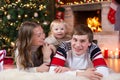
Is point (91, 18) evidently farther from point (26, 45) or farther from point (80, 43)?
point (80, 43)

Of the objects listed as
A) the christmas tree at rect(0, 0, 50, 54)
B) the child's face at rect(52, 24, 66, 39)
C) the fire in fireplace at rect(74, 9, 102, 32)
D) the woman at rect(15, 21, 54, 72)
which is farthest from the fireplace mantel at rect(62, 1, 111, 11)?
the woman at rect(15, 21, 54, 72)

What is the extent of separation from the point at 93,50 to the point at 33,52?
0.33m

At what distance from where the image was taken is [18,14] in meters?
4.39

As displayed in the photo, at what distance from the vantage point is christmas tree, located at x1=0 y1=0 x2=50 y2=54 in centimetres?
438

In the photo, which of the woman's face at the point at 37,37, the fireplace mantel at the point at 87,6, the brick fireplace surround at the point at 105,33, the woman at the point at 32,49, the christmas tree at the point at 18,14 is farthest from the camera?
the fireplace mantel at the point at 87,6

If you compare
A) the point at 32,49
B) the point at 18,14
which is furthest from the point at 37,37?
the point at 18,14

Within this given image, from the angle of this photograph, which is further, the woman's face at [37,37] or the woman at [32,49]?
the woman's face at [37,37]

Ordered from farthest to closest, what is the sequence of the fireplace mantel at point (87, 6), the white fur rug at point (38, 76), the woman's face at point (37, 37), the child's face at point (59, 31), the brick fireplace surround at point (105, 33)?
the fireplace mantel at point (87, 6) < the brick fireplace surround at point (105, 33) < the child's face at point (59, 31) < the woman's face at point (37, 37) < the white fur rug at point (38, 76)

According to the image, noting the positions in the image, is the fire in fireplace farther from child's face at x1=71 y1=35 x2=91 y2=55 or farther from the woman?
child's face at x1=71 y1=35 x2=91 y2=55

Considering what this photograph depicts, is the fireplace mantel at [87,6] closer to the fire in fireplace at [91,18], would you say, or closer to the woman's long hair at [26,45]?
the fire in fireplace at [91,18]

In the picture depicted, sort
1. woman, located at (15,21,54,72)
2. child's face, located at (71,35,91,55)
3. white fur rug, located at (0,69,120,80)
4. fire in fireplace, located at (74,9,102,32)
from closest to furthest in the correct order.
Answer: white fur rug, located at (0,69,120,80) < child's face, located at (71,35,91,55) < woman, located at (15,21,54,72) < fire in fireplace, located at (74,9,102,32)

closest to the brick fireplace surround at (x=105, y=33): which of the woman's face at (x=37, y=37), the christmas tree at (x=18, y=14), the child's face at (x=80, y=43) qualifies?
the christmas tree at (x=18, y=14)

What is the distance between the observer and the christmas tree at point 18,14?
4.38 meters

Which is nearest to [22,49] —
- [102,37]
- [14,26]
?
[14,26]
